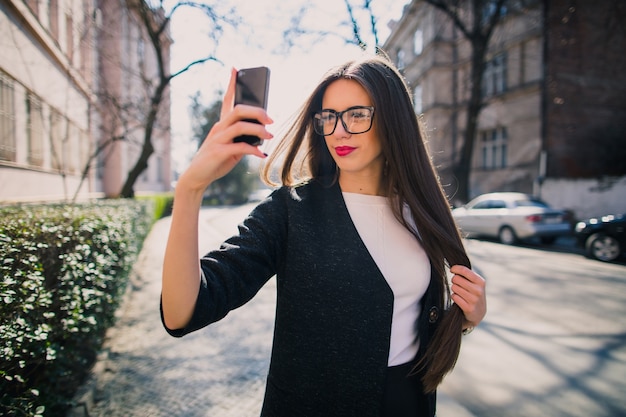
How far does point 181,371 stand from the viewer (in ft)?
13.2

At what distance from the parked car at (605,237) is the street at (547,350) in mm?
1435

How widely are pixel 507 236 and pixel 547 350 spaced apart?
9.23m

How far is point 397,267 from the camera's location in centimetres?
155

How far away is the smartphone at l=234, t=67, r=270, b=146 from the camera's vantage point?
112 centimetres

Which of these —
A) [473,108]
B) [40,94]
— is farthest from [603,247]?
[40,94]

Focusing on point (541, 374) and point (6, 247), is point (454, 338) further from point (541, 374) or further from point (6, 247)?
point (541, 374)

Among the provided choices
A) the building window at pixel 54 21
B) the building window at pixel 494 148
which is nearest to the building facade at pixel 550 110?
the building window at pixel 494 148

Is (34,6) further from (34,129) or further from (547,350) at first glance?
(547,350)

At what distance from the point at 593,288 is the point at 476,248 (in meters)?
4.94

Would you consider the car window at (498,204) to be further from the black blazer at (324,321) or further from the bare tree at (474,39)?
the black blazer at (324,321)

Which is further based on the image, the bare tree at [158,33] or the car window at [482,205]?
the car window at [482,205]

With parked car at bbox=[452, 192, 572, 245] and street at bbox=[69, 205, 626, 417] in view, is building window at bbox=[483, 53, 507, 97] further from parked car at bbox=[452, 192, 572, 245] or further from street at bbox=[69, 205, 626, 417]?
street at bbox=[69, 205, 626, 417]

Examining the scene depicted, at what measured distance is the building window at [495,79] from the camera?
2158cm

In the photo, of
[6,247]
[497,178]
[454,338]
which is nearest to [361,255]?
[454,338]
